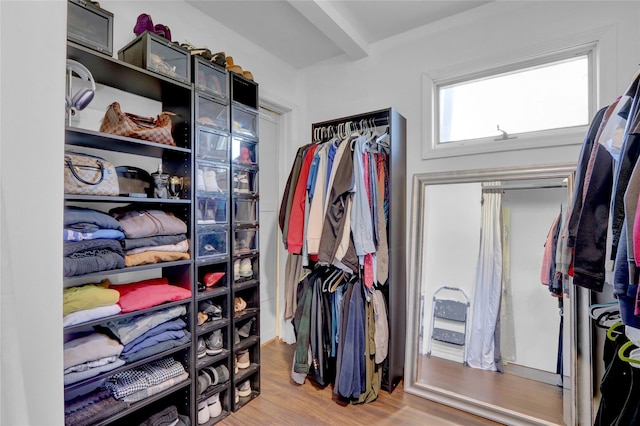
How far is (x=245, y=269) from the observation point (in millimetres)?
1953

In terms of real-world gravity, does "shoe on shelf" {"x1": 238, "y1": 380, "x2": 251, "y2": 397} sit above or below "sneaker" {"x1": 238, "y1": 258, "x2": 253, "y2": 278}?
below

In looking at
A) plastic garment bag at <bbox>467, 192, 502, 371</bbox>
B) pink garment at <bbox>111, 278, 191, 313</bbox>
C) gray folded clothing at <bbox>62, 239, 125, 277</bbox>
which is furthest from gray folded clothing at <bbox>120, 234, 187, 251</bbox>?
plastic garment bag at <bbox>467, 192, 502, 371</bbox>

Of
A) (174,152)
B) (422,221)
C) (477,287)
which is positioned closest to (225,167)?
(174,152)

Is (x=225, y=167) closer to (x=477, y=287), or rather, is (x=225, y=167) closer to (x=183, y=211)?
(x=183, y=211)

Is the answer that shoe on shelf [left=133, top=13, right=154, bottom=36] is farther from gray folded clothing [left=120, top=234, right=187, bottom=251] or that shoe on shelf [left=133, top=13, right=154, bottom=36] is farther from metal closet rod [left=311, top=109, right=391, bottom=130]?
metal closet rod [left=311, top=109, right=391, bottom=130]

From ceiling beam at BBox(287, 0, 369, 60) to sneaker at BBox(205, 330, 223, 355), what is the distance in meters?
1.99

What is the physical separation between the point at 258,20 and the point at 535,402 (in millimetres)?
2984

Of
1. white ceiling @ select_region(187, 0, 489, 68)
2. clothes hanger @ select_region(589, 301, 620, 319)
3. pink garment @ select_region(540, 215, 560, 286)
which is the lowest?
clothes hanger @ select_region(589, 301, 620, 319)

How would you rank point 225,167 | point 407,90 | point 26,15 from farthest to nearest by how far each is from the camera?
point 407,90 → point 225,167 → point 26,15

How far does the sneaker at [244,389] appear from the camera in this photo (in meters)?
1.93

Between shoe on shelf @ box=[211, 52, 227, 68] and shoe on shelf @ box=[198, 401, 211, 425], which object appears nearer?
shoe on shelf @ box=[198, 401, 211, 425]

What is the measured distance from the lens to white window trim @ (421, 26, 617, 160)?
1.72 meters

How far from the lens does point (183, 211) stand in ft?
5.60

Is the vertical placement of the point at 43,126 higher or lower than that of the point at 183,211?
higher
